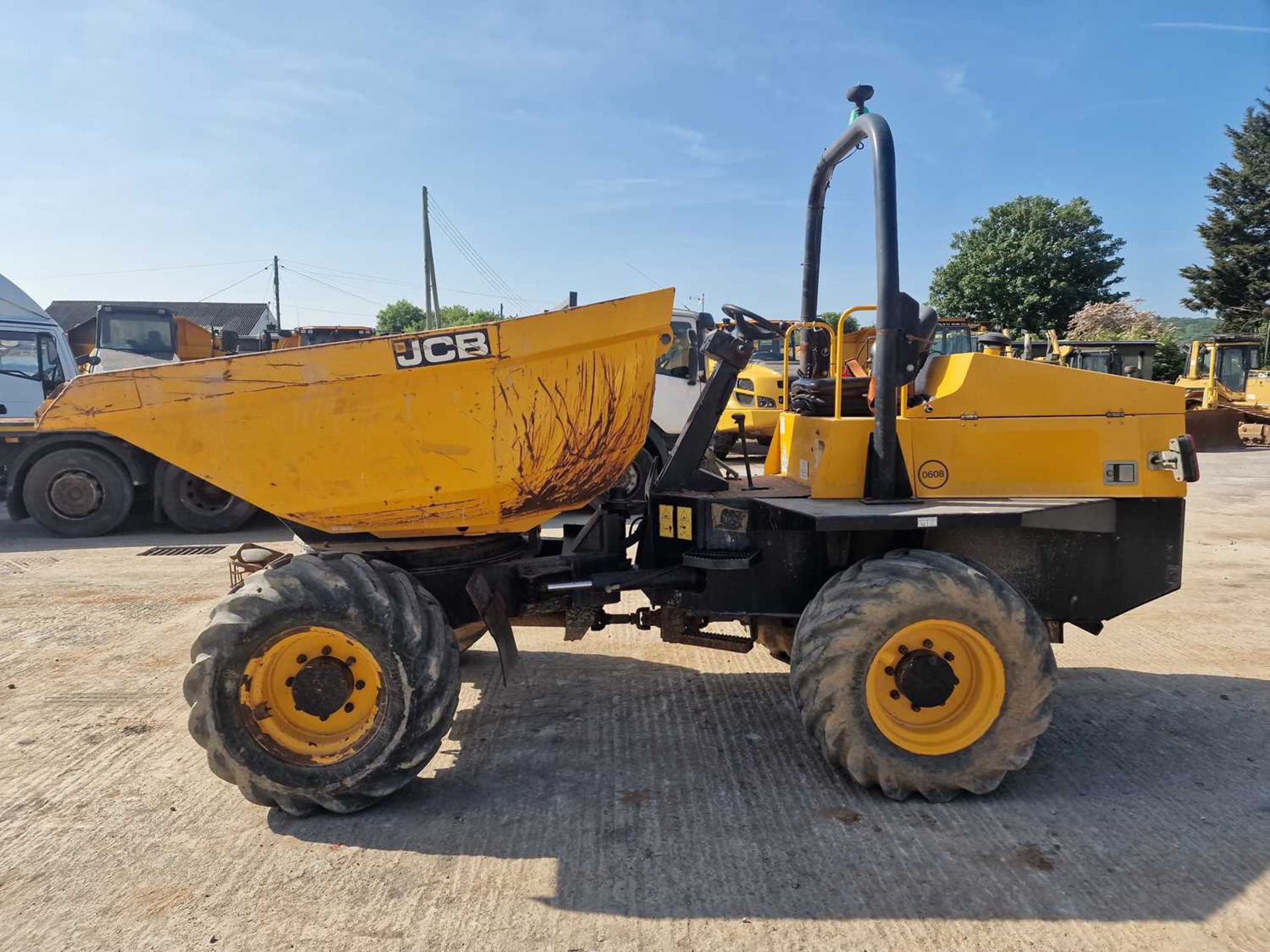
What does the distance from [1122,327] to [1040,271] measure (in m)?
4.60

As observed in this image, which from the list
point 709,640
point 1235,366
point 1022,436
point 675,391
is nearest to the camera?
point 1022,436

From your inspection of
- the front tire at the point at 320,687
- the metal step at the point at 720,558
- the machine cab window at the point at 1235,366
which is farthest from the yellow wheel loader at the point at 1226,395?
the front tire at the point at 320,687

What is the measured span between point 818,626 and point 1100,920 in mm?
1353

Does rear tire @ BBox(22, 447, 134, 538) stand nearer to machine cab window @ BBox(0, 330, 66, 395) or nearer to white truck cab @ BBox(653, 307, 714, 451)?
machine cab window @ BBox(0, 330, 66, 395)

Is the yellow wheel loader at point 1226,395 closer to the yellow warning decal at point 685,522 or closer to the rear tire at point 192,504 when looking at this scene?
the yellow warning decal at point 685,522

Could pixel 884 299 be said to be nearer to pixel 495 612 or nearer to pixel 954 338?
pixel 495 612

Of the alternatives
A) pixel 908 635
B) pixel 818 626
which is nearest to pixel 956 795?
pixel 908 635

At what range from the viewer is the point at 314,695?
11.2 ft

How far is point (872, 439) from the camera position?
12.3ft

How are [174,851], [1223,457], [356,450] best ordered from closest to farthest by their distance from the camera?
[174,851] < [356,450] < [1223,457]

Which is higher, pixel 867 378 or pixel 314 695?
pixel 867 378

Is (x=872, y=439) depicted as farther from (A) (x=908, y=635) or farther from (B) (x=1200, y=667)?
(B) (x=1200, y=667)

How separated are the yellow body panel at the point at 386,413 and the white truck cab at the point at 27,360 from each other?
1063 cm

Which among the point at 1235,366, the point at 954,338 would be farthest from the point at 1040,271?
the point at 954,338
